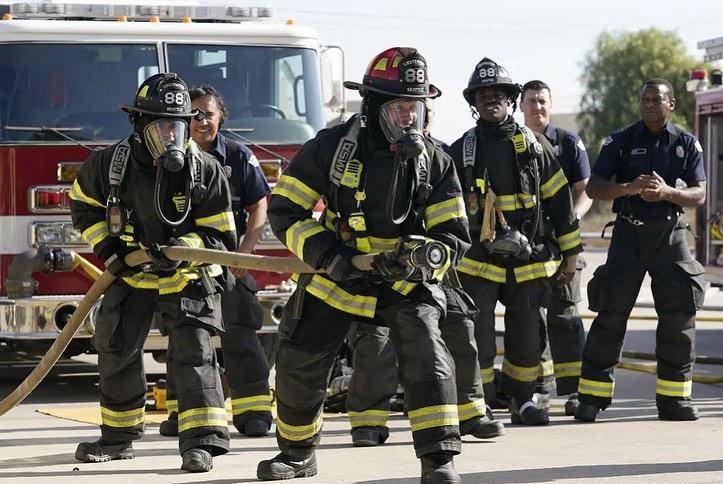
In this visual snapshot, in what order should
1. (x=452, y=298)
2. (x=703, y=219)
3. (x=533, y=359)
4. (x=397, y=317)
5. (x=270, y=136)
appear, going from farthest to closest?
(x=703, y=219) → (x=270, y=136) → (x=533, y=359) → (x=452, y=298) → (x=397, y=317)

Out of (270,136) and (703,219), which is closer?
(270,136)

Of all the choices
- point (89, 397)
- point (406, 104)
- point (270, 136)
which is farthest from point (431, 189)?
point (89, 397)

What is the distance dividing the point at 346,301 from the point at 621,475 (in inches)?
58.2

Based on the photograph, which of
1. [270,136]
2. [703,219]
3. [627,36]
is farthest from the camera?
[627,36]

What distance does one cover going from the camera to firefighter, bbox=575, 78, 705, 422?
869 centimetres

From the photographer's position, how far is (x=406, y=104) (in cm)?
645

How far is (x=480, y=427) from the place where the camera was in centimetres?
786

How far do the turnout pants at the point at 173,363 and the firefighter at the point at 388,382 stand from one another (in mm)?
944

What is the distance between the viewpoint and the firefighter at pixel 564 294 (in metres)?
9.16

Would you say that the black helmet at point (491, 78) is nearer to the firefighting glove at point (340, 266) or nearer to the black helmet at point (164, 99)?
the black helmet at point (164, 99)

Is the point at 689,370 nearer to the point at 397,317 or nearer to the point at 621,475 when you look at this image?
the point at 621,475

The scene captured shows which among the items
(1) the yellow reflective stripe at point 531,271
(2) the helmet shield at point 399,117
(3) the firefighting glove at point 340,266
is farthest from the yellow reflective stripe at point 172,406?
(2) the helmet shield at point 399,117

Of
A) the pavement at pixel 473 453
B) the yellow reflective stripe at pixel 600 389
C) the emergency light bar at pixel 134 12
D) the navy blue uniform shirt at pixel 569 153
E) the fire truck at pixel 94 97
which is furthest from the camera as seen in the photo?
the emergency light bar at pixel 134 12

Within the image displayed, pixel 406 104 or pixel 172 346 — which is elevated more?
pixel 406 104
